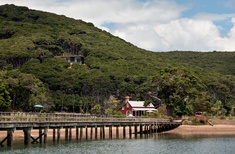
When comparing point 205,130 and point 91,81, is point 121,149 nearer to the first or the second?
point 205,130

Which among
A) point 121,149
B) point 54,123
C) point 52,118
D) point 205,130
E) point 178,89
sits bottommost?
point 121,149

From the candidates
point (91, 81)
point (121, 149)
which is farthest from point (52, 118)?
point (91, 81)

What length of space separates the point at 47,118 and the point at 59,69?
9432 centimetres

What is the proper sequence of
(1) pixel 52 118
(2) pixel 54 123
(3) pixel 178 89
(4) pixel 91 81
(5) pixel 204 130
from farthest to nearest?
(4) pixel 91 81, (3) pixel 178 89, (5) pixel 204 130, (1) pixel 52 118, (2) pixel 54 123

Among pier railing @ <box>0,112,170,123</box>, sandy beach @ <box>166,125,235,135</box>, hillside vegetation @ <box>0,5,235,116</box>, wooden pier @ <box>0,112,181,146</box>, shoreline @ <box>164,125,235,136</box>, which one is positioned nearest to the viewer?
wooden pier @ <box>0,112,181,146</box>

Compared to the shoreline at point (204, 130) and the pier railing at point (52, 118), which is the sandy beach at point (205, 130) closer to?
the shoreline at point (204, 130)

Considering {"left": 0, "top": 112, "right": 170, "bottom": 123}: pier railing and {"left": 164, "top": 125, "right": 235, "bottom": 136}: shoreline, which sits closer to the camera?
{"left": 0, "top": 112, "right": 170, "bottom": 123}: pier railing

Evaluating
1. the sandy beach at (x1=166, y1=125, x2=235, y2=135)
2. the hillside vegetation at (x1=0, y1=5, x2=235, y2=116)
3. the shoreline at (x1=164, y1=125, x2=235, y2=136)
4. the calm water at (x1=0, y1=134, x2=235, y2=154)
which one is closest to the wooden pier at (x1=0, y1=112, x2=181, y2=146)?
the calm water at (x1=0, y1=134, x2=235, y2=154)

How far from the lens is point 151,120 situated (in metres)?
78.1

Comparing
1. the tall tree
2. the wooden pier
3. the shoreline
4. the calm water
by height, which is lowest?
the calm water

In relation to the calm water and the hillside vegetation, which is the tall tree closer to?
the hillside vegetation

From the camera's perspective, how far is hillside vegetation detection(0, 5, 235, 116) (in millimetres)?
95750

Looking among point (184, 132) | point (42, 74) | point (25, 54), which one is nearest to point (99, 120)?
point (184, 132)

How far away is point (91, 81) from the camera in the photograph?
13725 cm
